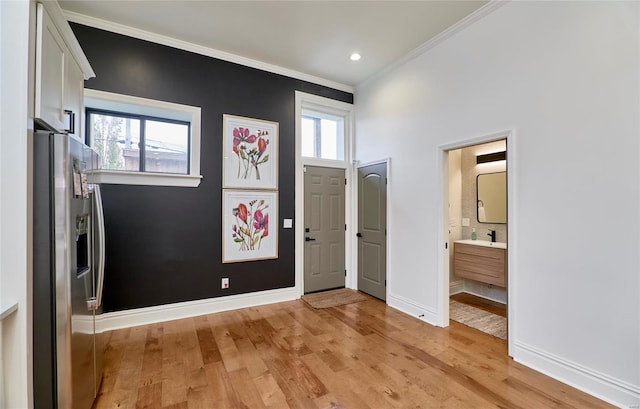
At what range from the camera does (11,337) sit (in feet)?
4.22

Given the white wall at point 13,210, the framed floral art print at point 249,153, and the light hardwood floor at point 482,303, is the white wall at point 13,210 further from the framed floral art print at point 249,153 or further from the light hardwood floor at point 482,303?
A: the light hardwood floor at point 482,303

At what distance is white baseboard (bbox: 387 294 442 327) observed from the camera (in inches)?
128

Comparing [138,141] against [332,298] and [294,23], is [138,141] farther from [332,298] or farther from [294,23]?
[332,298]

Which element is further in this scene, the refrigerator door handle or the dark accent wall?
the dark accent wall

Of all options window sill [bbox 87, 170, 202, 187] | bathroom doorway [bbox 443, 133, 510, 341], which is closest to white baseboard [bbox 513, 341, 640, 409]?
bathroom doorway [bbox 443, 133, 510, 341]

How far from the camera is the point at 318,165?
4383 mm

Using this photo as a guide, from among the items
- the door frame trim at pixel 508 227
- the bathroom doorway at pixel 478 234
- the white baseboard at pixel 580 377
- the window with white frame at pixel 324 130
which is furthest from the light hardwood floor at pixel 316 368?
the window with white frame at pixel 324 130

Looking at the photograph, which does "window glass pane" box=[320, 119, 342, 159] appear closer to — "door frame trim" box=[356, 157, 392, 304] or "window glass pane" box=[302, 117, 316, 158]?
"window glass pane" box=[302, 117, 316, 158]

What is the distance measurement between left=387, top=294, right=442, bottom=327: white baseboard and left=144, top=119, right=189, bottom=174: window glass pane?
130 inches

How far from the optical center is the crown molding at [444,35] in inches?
106

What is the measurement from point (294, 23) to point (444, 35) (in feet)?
5.64

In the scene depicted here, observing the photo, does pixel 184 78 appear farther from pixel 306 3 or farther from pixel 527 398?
pixel 527 398

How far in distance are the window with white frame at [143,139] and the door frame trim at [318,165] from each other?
4.66 ft

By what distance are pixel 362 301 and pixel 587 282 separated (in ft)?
8.36
